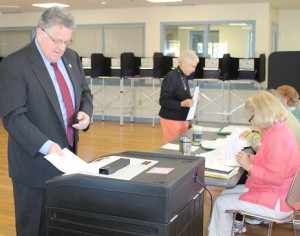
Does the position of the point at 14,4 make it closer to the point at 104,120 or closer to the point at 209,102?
the point at 104,120

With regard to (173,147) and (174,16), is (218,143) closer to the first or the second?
(173,147)

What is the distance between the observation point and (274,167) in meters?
2.34

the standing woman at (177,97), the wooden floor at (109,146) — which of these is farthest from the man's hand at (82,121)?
the standing woman at (177,97)

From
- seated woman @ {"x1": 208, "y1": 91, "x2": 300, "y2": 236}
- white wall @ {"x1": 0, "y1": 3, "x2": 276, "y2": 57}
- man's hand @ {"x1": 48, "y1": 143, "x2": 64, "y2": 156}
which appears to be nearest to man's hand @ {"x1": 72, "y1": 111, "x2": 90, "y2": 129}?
man's hand @ {"x1": 48, "y1": 143, "x2": 64, "y2": 156}

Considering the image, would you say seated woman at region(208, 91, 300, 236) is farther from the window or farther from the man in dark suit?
the window

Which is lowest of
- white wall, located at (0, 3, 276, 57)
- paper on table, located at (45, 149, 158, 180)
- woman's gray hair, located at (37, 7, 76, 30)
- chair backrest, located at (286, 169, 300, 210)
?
chair backrest, located at (286, 169, 300, 210)

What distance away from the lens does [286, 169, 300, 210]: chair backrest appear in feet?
7.75

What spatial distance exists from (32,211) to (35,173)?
0.55 feet

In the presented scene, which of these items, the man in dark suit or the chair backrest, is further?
the chair backrest

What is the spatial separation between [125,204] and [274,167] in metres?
1.35

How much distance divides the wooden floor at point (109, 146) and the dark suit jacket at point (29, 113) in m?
1.65

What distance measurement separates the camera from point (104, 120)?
9.67 meters

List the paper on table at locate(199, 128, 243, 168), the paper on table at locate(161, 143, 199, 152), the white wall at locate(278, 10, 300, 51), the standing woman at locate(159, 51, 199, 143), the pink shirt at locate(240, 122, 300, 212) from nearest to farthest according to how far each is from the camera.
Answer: the pink shirt at locate(240, 122, 300, 212) < the paper on table at locate(199, 128, 243, 168) < the paper on table at locate(161, 143, 199, 152) < the standing woman at locate(159, 51, 199, 143) < the white wall at locate(278, 10, 300, 51)

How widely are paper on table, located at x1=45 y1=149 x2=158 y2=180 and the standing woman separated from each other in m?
2.46
